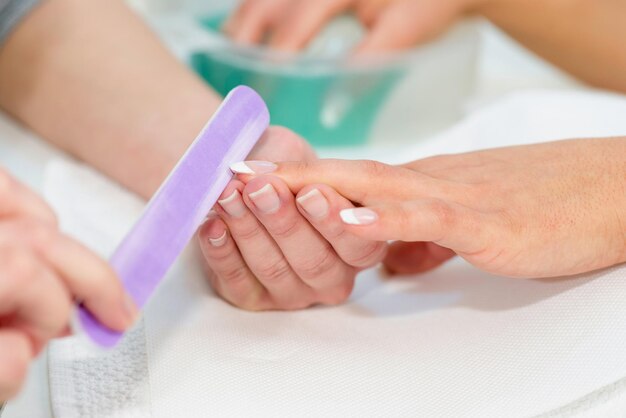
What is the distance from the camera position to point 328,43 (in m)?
0.84

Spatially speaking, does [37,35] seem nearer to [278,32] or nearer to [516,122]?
[278,32]

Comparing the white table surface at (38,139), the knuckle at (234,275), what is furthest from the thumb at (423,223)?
the white table surface at (38,139)

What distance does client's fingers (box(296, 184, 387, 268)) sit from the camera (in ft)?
1.55

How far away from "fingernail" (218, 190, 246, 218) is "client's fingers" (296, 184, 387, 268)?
34mm

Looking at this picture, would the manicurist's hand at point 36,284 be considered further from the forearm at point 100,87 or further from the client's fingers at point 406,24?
the client's fingers at point 406,24

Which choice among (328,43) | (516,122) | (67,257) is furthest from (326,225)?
(328,43)

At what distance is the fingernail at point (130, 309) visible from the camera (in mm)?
385

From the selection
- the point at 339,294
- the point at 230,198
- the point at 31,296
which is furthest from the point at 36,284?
the point at 339,294

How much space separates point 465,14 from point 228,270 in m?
0.48

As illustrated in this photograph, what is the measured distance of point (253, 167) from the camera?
0.48 m

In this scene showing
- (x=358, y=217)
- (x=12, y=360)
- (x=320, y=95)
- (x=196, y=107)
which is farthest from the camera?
(x=320, y=95)

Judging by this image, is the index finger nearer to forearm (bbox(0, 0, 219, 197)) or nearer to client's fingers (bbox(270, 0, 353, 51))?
forearm (bbox(0, 0, 219, 197))

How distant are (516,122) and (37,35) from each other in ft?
1.34

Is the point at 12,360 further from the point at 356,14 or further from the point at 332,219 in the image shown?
the point at 356,14
